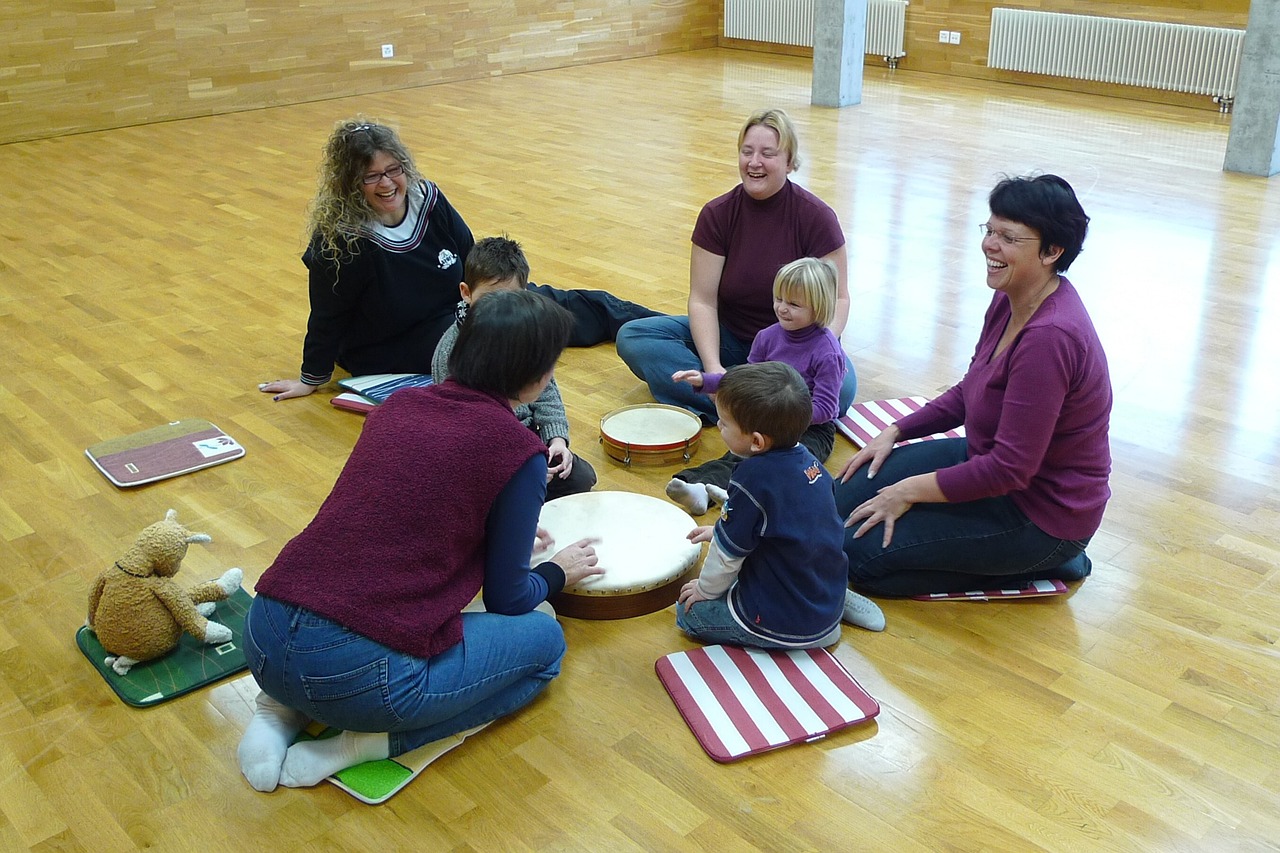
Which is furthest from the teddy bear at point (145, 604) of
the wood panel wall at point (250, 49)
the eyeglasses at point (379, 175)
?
the wood panel wall at point (250, 49)

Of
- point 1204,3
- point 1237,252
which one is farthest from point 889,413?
point 1204,3

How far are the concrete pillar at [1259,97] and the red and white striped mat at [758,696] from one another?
18.0 feet

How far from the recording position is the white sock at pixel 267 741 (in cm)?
211

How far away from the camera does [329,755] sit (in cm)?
214

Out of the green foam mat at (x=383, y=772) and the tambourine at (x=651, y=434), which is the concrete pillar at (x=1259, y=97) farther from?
the green foam mat at (x=383, y=772)

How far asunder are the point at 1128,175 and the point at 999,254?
4.79 m

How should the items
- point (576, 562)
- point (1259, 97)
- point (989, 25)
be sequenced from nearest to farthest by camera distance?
1. point (576, 562)
2. point (1259, 97)
3. point (989, 25)

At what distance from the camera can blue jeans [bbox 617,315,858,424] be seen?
3.53 meters

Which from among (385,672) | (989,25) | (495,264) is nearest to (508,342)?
(385,672)

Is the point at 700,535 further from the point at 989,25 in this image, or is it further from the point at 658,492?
the point at 989,25

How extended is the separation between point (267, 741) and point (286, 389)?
1.87 metres

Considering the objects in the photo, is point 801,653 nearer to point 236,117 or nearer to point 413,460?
point 413,460

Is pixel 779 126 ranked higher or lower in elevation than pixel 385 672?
higher

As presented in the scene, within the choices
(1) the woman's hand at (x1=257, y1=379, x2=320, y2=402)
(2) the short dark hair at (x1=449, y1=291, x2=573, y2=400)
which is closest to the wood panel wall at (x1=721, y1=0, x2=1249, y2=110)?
(1) the woman's hand at (x1=257, y1=379, x2=320, y2=402)
